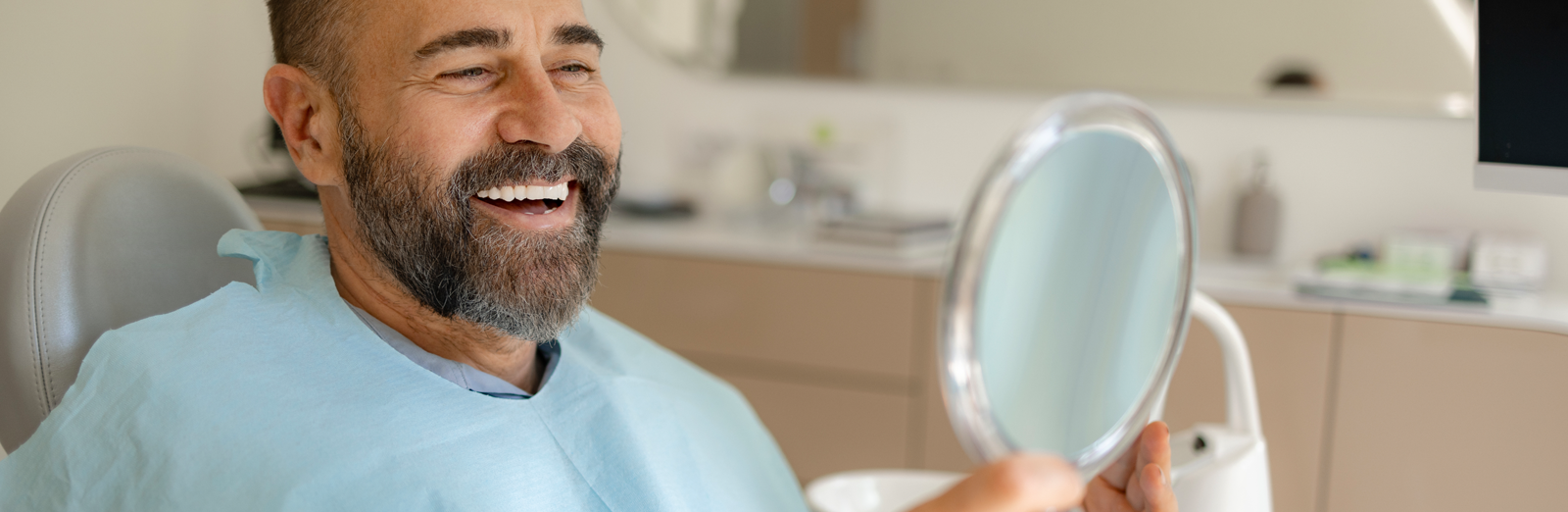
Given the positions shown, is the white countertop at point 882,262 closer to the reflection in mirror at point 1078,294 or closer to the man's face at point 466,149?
the man's face at point 466,149

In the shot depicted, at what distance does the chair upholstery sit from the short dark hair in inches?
7.6

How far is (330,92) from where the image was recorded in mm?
1145

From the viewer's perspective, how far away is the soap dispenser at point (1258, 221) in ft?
8.22

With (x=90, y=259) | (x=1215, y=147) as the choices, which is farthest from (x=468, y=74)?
(x=1215, y=147)

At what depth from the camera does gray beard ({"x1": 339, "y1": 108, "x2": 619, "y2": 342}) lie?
111cm

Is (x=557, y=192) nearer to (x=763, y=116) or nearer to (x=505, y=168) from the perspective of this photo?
(x=505, y=168)

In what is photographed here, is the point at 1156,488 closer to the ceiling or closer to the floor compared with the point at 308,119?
closer to the floor

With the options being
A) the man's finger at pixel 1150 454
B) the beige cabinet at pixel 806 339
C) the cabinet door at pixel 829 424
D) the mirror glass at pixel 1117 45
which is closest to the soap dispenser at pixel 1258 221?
the mirror glass at pixel 1117 45

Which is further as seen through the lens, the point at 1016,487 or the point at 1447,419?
the point at 1447,419

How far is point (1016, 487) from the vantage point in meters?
0.62

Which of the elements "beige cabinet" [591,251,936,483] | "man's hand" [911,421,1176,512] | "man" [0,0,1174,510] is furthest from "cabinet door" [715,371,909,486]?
"man's hand" [911,421,1176,512]

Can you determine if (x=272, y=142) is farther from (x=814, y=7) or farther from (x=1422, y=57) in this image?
(x=1422, y=57)

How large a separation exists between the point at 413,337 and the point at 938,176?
1.87 meters

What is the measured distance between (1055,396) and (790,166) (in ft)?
7.17
